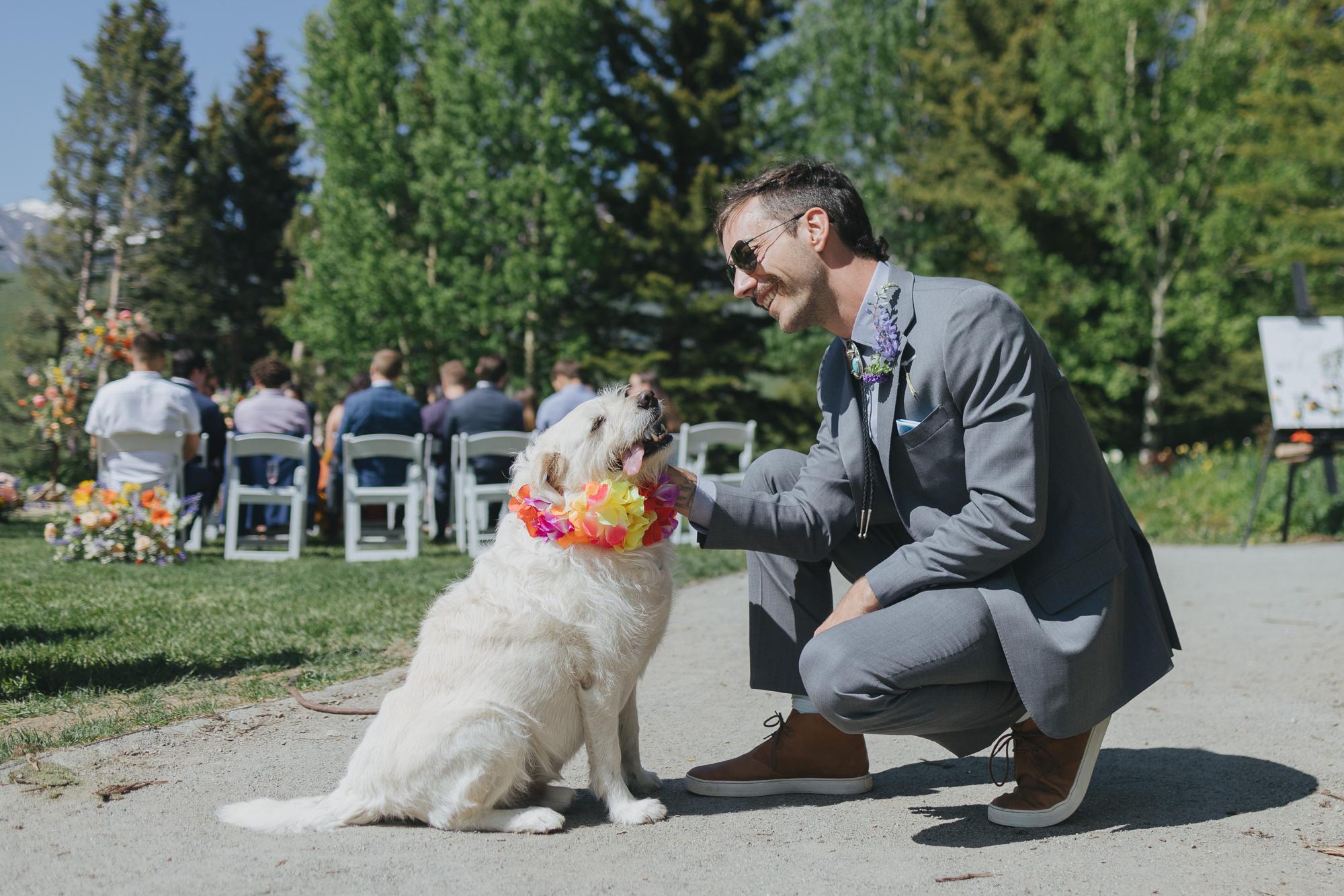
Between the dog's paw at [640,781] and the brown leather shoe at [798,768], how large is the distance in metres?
0.13

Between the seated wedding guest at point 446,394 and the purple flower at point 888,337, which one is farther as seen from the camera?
the seated wedding guest at point 446,394

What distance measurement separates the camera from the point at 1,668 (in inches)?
187

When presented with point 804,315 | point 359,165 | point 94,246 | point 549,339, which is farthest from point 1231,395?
point 94,246

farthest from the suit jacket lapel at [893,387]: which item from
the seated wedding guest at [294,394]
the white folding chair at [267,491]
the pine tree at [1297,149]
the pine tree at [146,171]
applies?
the pine tree at [146,171]

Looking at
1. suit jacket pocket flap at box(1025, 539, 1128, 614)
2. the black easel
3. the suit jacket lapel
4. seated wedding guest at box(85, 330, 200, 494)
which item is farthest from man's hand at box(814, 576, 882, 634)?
the black easel

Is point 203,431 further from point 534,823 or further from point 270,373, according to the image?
point 534,823

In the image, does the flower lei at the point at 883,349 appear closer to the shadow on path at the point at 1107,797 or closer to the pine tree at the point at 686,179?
the shadow on path at the point at 1107,797

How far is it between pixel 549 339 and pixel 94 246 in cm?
1665

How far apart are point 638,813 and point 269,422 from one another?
29.0 ft

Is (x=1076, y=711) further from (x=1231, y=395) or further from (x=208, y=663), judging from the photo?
(x=1231, y=395)

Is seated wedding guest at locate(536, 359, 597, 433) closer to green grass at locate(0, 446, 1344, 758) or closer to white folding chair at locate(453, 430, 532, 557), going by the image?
white folding chair at locate(453, 430, 532, 557)

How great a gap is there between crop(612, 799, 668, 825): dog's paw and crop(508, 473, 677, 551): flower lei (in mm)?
797

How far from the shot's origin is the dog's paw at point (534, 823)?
3059 mm

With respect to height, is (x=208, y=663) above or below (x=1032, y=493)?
below
